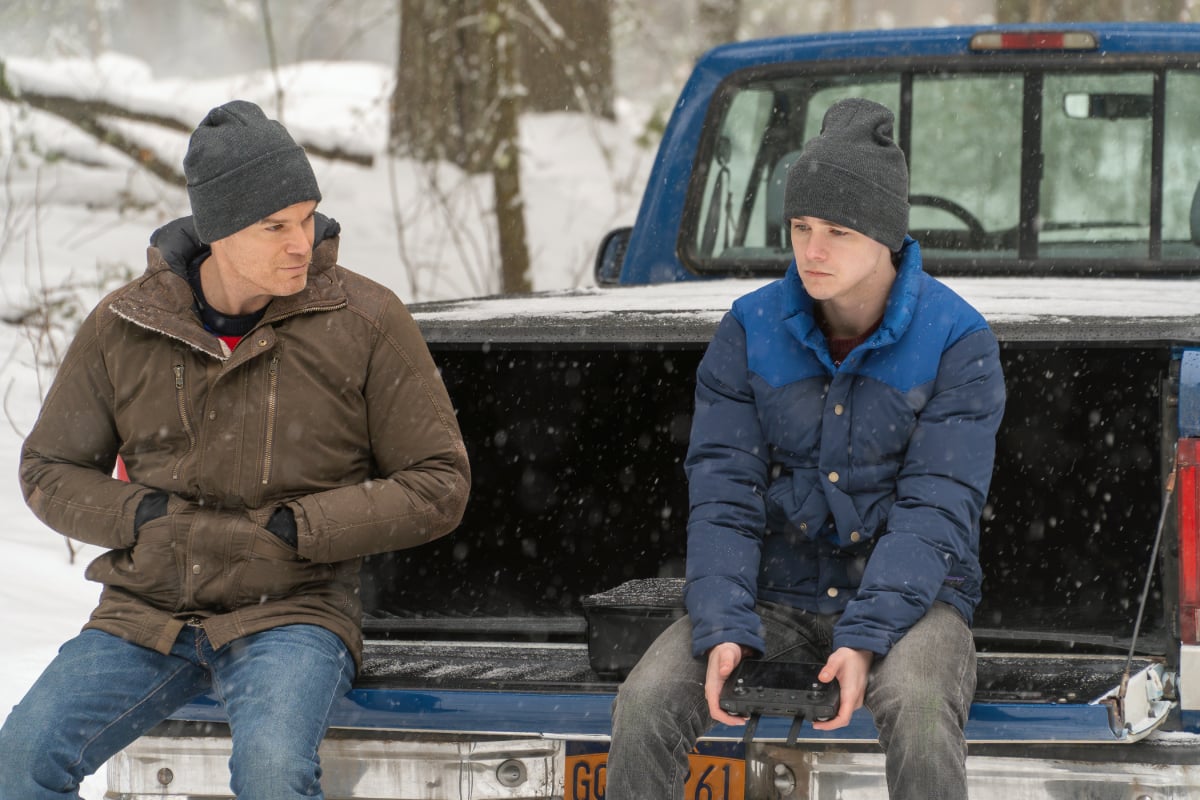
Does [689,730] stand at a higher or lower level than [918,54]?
lower

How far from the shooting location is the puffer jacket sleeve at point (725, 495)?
8.90 feet

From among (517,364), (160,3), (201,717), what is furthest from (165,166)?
(160,3)

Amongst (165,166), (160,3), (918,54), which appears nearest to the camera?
(918,54)

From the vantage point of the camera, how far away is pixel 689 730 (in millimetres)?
2682

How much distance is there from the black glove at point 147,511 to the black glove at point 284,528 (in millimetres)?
198

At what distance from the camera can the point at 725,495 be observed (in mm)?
2820

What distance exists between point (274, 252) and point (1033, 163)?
101 inches

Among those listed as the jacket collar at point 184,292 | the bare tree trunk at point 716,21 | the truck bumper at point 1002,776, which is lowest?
the truck bumper at point 1002,776

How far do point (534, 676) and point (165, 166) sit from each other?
361 inches

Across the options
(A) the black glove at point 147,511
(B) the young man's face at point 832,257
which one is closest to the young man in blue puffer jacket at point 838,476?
(B) the young man's face at point 832,257

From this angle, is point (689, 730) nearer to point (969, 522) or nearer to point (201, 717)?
point (969, 522)

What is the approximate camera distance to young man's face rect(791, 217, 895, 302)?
2.79m

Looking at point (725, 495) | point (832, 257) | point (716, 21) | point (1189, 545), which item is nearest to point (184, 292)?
point (725, 495)

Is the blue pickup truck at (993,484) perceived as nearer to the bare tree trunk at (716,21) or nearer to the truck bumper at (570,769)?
the truck bumper at (570,769)
